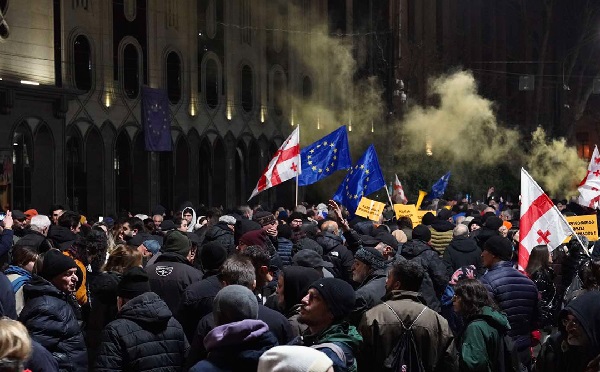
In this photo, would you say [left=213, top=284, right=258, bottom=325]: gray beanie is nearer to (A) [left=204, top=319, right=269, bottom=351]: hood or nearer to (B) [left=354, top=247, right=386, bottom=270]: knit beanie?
(A) [left=204, top=319, right=269, bottom=351]: hood

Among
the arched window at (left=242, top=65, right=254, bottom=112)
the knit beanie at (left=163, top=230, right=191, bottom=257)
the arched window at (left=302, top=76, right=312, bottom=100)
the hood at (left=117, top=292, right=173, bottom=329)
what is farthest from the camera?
the arched window at (left=302, top=76, right=312, bottom=100)

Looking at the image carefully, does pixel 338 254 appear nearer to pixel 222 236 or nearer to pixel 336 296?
pixel 222 236

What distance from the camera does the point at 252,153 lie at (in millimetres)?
37094

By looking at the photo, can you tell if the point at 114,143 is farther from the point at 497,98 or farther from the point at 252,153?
the point at 497,98

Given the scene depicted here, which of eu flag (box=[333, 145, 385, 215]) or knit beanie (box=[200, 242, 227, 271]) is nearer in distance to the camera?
knit beanie (box=[200, 242, 227, 271])

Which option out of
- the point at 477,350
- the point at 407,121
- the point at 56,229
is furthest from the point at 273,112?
the point at 477,350

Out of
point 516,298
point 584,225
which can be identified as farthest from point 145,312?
point 584,225

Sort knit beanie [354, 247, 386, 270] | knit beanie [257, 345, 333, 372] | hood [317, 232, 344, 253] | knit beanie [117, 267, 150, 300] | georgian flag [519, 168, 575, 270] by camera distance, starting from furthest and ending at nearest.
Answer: hood [317, 232, 344, 253], georgian flag [519, 168, 575, 270], knit beanie [354, 247, 386, 270], knit beanie [117, 267, 150, 300], knit beanie [257, 345, 333, 372]

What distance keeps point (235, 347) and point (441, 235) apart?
8.92 metres

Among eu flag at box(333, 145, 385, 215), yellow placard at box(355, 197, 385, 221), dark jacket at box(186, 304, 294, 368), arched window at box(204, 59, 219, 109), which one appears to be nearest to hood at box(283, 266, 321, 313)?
dark jacket at box(186, 304, 294, 368)

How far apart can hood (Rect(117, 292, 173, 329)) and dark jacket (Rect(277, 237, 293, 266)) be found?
5475 mm

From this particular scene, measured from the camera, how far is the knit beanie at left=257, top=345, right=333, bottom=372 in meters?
3.87

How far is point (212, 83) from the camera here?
34344 millimetres

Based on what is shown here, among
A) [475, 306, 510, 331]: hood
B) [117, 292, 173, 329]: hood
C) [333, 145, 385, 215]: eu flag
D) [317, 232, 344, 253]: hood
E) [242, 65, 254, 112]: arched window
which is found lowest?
[475, 306, 510, 331]: hood
